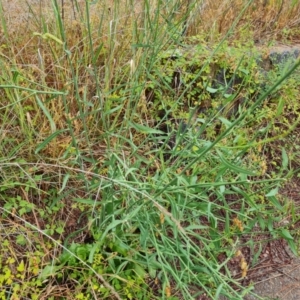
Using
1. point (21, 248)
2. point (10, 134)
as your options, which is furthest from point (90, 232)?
point (10, 134)

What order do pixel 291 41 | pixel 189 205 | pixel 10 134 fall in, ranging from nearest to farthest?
1. pixel 189 205
2. pixel 10 134
3. pixel 291 41

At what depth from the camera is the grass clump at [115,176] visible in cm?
142

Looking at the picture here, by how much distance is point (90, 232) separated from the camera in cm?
175

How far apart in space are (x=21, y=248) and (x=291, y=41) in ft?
7.86

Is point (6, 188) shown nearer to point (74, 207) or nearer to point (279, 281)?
point (74, 207)

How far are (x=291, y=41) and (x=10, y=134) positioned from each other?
2182 mm

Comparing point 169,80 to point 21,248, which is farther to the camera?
point 169,80

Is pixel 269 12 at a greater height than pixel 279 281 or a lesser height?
greater

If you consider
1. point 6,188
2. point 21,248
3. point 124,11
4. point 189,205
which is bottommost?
point 21,248

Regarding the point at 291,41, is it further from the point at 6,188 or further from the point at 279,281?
the point at 6,188

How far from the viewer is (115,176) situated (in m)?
1.46

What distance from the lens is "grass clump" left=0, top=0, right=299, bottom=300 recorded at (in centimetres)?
142

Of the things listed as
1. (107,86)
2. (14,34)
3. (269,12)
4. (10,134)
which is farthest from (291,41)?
(10,134)

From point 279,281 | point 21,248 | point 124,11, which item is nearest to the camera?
point 21,248
